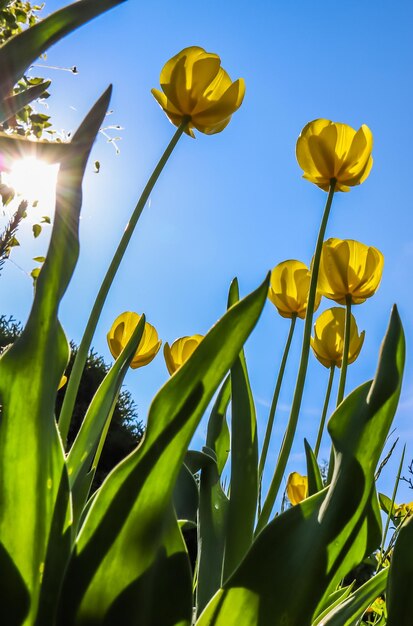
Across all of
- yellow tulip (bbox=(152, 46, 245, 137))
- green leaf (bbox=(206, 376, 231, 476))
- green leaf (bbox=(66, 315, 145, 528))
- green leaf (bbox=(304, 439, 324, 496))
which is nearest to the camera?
green leaf (bbox=(66, 315, 145, 528))

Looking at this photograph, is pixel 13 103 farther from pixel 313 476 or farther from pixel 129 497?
pixel 313 476

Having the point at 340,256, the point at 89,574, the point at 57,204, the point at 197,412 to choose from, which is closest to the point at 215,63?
the point at 340,256

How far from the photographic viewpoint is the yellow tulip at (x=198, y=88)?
52.2 inches

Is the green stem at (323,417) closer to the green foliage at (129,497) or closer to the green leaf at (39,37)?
the green foliage at (129,497)

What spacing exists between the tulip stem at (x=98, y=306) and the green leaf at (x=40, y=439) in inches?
11.4

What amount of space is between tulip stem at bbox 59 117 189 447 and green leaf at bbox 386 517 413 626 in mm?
531

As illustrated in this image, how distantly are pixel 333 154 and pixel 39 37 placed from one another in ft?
2.66

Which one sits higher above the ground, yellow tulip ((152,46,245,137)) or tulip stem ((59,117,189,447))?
yellow tulip ((152,46,245,137))

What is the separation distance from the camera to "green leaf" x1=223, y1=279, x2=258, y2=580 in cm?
108

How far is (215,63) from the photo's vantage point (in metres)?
1.35

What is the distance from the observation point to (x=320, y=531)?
0.81 meters

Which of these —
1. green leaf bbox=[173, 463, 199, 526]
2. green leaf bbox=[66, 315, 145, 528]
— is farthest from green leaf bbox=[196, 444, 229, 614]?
green leaf bbox=[66, 315, 145, 528]

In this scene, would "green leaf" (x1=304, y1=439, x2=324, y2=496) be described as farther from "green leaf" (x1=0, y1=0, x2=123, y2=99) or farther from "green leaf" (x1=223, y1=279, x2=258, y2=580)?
"green leaf" (x1=0, y1=0, x2=123, y2=99)

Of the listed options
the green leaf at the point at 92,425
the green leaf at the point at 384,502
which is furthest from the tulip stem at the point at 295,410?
the green leaf at the point at 384,502
